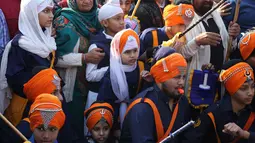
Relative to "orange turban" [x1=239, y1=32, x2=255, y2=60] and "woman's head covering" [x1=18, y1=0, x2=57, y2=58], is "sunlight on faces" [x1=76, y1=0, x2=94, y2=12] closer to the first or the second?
"woman's head covering" [x1=18, y1=0, x2=57, y2=58]

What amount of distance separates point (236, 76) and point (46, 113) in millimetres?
2049

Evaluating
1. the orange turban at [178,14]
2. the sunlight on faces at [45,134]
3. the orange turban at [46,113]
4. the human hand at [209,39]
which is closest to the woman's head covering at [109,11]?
the orange turban at [178,14]

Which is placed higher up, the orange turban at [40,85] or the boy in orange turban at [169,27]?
the boy in orange turban at [169,27]

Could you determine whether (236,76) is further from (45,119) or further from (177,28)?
(45,119)

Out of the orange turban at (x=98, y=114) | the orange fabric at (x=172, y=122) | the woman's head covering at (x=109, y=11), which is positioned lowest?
the orange turban at (x=98, y=114)

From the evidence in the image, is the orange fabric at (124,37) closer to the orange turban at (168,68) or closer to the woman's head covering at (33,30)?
the orange turban at (168,68)

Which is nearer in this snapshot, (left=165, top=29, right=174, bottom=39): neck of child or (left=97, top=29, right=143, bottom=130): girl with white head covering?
(left=97, top=29, right=143, bottom=130): girl with white head covering

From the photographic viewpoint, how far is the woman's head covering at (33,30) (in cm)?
727

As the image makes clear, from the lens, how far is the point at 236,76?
707cm

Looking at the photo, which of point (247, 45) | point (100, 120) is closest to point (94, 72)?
point (100, 120)

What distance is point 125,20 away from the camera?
8.38 meters

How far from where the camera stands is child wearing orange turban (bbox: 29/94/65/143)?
6.41 metres

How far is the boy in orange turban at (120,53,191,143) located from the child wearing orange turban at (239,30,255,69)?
96 centimetres

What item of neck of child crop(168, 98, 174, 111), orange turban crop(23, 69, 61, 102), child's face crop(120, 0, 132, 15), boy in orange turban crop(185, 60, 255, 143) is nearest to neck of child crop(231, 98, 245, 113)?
boy in orange turban crop(185, 60, 255, 143)
